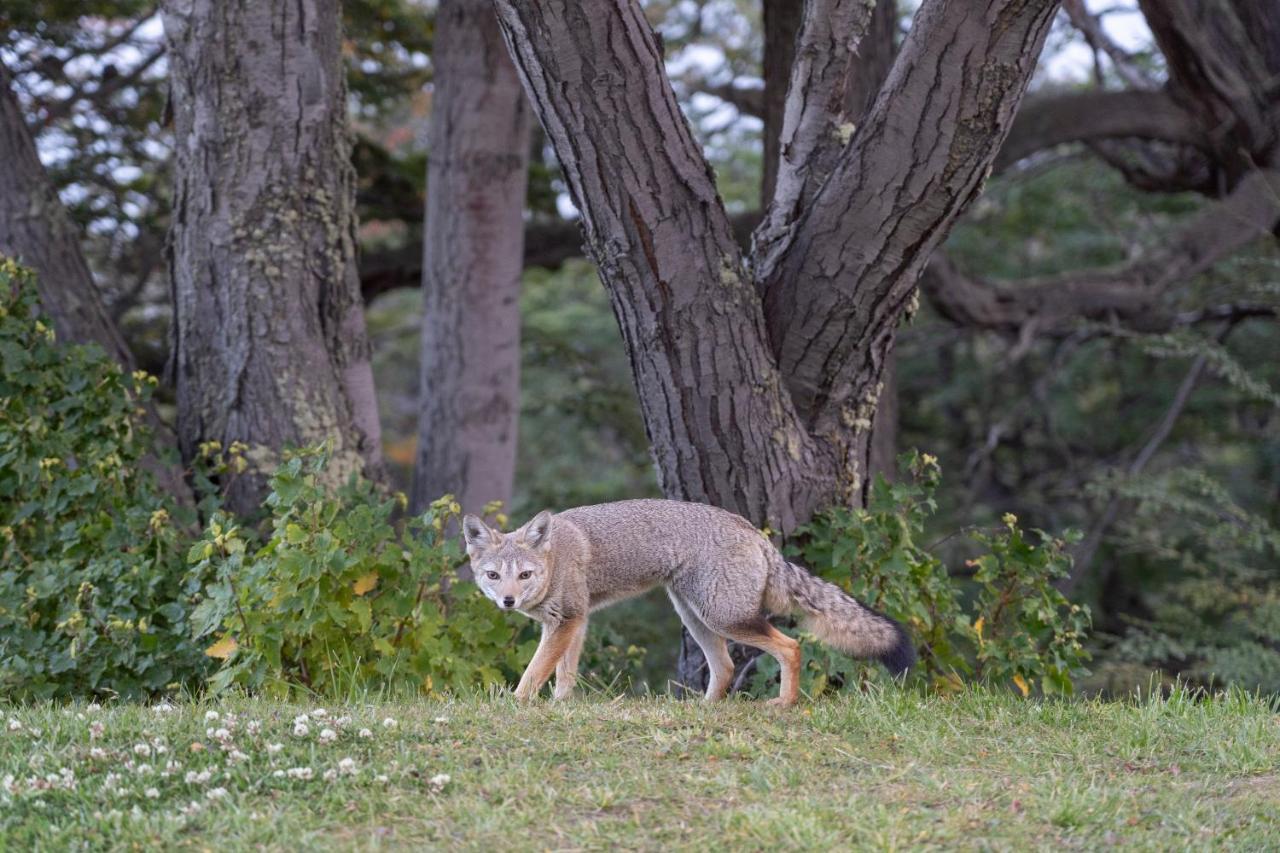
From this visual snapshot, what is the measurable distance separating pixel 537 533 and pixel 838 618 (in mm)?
1385

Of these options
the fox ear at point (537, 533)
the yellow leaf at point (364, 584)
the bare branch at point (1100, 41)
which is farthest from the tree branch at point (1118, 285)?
the yellow leaf at point (364, 584)

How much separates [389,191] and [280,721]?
8139 millimetres

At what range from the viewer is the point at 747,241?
1160 centimetres

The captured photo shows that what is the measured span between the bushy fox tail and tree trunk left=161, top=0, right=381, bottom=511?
2775 mm

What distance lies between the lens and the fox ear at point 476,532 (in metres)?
6.19

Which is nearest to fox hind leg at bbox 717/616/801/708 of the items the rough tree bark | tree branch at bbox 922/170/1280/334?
the rough tree bark

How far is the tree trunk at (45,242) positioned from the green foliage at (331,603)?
7.09 feet

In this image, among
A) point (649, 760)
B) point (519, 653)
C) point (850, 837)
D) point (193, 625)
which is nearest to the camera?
point (850, 837)

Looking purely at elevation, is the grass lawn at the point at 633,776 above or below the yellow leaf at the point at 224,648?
below

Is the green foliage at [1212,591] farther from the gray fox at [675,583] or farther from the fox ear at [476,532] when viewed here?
the fox ear at [476,532]

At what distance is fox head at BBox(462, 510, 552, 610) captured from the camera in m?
5.91

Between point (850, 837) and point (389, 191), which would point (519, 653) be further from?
point (389, 191)

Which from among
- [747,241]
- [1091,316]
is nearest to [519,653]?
[747,241]

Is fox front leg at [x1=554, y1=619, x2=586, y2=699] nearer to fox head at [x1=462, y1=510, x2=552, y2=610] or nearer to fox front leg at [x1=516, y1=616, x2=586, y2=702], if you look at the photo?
fox front leg at [x1=516, y1=616, x2=586, y2=702]
